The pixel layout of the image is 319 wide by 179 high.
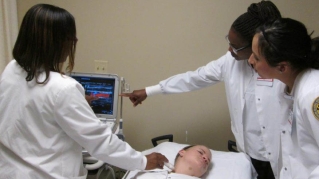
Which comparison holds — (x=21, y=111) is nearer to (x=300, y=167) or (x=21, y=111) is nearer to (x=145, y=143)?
(x=300, y=167)

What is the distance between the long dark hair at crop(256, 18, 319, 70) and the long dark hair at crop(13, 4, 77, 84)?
0.74m

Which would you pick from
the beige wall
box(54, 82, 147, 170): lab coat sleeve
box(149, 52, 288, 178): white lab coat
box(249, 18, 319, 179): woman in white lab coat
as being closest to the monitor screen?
box(149, 52, 288, 178): white lab coat

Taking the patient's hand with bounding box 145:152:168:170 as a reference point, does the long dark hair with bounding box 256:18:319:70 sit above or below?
above

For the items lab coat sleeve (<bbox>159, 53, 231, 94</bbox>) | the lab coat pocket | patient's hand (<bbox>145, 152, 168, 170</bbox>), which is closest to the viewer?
patient's hand (<bbox>145, 152, 168, 170</bbox>)

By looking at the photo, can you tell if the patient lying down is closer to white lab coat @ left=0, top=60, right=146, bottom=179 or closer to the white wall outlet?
white lab coat @ left=0, top=60, right=146, bottom=179

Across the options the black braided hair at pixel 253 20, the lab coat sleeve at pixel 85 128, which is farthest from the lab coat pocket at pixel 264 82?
the lab coat sleeve at pixel 85 128

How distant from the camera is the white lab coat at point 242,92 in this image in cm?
152

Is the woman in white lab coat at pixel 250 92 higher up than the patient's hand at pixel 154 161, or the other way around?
the woman in white lab coat at pixel 250 92

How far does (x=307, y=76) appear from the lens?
1047mm

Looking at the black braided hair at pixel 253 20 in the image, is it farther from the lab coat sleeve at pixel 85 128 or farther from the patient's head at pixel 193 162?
the lab coat sleeve at pixel 85 128

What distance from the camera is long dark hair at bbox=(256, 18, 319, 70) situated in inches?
40.7

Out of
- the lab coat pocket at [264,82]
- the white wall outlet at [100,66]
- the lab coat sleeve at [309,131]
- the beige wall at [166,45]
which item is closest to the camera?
the lab coat sleeve at [309,131]

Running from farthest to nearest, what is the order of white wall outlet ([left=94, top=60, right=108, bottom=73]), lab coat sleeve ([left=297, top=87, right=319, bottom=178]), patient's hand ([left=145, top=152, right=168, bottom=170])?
white wall outlet ([left=94, top=60, right=108, bottom=73]) < patient's hand ([left=145, top=152, right=168, bottom=170]) < lab coat sleeve ([left=297, top=87, right=319, bottom=178])

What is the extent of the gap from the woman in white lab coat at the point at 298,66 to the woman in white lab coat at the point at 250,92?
0.25m
